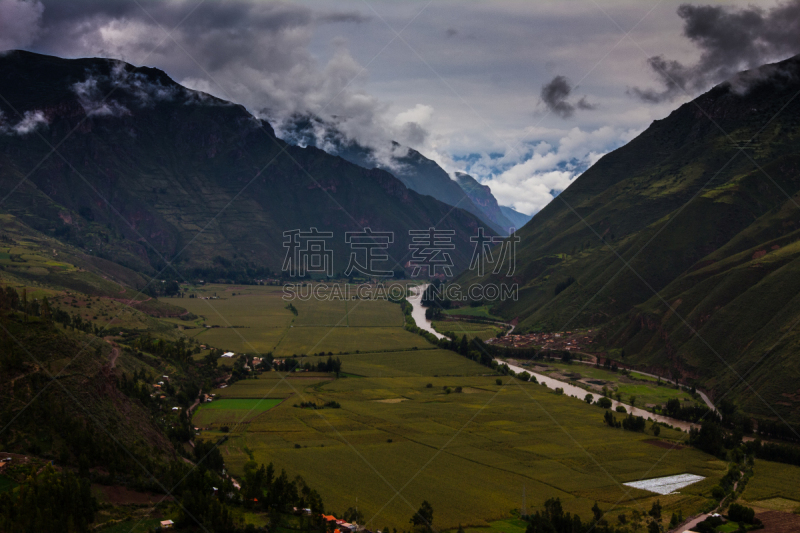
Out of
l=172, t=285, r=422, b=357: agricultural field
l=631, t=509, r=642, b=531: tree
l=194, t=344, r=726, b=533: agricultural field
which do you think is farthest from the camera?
Result: l=172, t=285, r=422, b=357: agricultural field

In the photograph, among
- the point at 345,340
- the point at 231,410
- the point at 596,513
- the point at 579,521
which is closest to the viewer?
the point at 579,521

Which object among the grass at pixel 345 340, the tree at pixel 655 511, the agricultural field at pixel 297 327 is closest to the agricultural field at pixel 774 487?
the tree at pixel 655 511

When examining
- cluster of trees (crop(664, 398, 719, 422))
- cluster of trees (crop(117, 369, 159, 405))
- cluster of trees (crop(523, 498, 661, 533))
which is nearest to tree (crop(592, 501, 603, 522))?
cluster of trees (crop(523, 498, 661, 533))

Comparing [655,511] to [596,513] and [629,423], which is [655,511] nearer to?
[596,513]

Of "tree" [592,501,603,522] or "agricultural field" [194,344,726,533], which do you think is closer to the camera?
"tree" [592,501,603,522]

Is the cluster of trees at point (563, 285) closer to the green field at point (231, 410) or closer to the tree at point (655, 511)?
the green field at point (231, 410)

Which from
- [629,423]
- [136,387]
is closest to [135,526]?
[136,387]

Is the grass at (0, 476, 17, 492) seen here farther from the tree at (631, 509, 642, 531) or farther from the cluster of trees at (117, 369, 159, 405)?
the tree at (631, 509, 642, 531)
